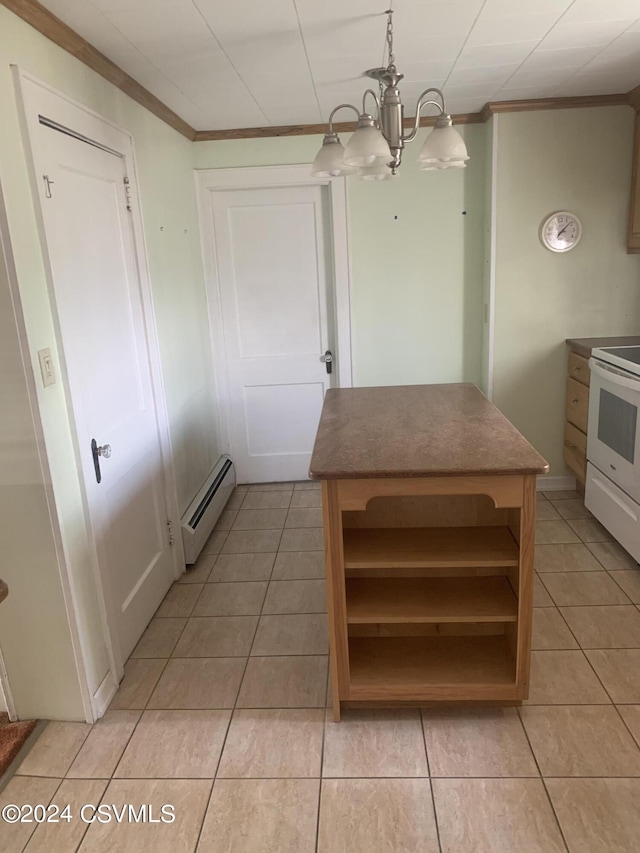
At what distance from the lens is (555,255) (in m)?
3.52

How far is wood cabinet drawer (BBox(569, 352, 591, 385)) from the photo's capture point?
335 cm

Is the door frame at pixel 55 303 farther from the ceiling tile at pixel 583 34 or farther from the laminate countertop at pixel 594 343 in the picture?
the laminate countertop at pixel 594 343

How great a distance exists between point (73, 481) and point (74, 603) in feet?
1.30

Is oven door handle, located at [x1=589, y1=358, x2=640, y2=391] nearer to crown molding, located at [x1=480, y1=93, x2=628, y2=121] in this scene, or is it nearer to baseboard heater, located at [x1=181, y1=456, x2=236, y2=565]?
crown molding, located at [x1=480, y1=93, x2=628, y2=121]

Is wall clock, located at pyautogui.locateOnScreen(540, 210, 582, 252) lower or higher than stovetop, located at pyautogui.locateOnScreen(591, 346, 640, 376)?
higher

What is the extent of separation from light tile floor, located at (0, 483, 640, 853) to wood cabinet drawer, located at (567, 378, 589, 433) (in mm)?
1026

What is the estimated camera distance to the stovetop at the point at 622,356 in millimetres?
2784

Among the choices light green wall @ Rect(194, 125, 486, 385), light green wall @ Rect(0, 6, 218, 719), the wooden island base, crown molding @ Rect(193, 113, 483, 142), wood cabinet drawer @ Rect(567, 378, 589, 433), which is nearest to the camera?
light green wall @ Rect(0, 6, 218, 719)

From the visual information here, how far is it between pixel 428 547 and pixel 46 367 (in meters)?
1.33

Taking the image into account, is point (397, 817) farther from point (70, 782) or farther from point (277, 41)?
point (277, 41)

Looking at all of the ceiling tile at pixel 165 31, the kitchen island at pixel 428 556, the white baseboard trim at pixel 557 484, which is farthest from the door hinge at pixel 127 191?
the white baseboard trim at pixel 557 484

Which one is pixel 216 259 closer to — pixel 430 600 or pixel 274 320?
pixel 274 320

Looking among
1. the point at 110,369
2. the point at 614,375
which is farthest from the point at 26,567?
the point at 614,375

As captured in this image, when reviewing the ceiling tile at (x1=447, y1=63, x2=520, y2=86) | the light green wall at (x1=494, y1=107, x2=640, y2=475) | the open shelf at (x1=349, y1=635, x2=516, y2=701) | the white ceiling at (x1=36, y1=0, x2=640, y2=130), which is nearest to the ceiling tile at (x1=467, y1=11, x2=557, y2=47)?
the white ceiling at (x1=36, y1=0, x2=640, y2=130)
